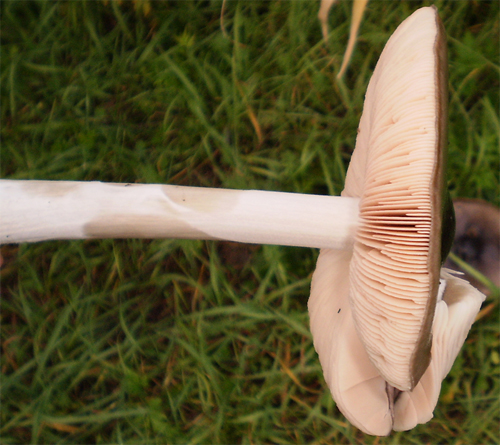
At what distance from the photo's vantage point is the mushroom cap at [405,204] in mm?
687

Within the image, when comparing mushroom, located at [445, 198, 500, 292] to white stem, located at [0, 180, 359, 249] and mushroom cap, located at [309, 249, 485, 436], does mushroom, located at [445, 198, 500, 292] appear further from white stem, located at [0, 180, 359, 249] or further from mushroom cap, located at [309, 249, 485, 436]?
white stem, located at [0, 180, 359, 249]

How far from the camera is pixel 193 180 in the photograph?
1.57 m

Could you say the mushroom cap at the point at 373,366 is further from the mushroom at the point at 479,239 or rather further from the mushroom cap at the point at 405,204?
the mushroom at the point at 479,239

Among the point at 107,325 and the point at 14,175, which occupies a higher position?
the point at 14,175

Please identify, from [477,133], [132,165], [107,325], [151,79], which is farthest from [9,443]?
[477,133]

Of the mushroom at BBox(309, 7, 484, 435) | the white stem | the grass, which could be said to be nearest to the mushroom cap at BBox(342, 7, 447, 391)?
the mushroom at BBox(309, 7, 484, 435)

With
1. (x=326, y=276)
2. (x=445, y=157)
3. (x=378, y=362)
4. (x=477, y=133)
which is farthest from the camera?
(x=477, y=133)

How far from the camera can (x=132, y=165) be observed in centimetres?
155

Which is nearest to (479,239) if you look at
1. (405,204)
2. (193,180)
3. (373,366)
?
(373,366)

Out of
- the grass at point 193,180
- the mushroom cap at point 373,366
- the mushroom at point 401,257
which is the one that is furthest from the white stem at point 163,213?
the grass at point 193,180

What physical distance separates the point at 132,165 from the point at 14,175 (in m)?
0.49

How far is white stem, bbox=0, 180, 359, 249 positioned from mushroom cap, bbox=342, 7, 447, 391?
11cm

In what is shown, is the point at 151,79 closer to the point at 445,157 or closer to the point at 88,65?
the point at 88,65

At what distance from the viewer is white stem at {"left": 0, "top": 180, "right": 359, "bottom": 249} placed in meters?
0.96
